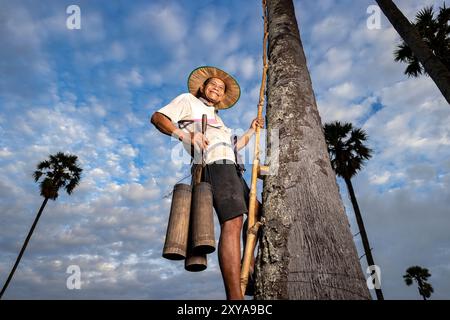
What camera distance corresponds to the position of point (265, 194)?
→ 184cm

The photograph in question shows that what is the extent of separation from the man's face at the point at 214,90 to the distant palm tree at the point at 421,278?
38049mm

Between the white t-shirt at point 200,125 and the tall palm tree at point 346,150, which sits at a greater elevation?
the tall palm tree at point 346,150

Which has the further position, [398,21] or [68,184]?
[68,184]

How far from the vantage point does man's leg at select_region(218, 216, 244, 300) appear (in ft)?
5.80

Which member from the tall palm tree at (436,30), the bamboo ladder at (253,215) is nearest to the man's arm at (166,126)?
the bamboo ladder at (253,215)

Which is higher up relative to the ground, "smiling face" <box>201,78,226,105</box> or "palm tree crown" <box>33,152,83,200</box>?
"palm tree crown" <box>33,152,83,200</box>

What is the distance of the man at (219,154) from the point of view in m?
1.92

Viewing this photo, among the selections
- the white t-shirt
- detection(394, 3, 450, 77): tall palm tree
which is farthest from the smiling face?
detection(394, 3, 450, 77): tall palm tree

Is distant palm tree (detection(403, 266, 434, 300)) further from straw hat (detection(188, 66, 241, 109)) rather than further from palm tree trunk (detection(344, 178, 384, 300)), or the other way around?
straw hat (detection(188, 66, 241, 109))

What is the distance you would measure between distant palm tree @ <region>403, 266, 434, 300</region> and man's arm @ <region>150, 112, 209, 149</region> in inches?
1516

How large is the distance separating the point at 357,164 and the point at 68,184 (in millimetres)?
19731

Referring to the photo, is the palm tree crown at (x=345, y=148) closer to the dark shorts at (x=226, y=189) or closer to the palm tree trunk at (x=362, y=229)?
the palm tree trunk at (x=362, y=229)
